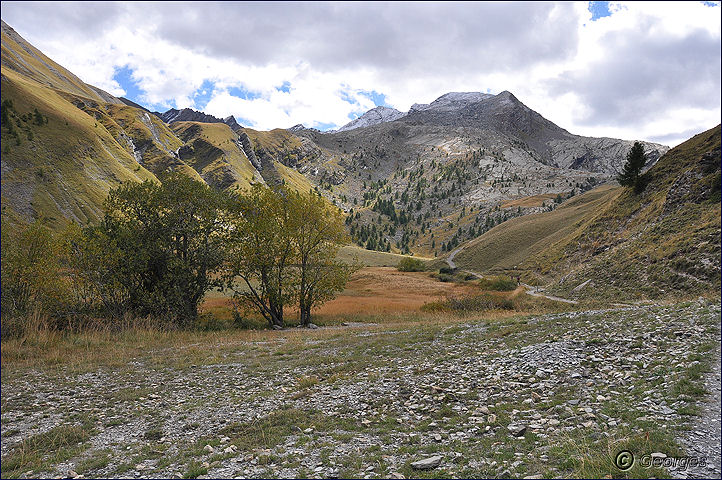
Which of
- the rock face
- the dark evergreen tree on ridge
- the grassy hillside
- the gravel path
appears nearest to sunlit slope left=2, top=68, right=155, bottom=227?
the rock face

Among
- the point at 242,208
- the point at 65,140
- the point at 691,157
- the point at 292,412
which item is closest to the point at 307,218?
the point at 242,208

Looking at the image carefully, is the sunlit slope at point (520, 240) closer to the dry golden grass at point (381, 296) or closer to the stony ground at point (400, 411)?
the dry golden grass at point (381, 296)

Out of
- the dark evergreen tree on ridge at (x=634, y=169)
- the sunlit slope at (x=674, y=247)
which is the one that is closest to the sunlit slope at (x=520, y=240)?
the dark evergreen tree on ridge at (x=634, y=169)

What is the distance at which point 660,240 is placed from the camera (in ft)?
89.8

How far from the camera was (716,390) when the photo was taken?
26.6 feet

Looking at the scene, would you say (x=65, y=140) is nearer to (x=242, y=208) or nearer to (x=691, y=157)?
(x=242, y=208)

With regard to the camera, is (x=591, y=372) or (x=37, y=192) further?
(x=37, y=192)

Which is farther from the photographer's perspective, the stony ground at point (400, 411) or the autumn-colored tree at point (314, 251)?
the autumn-colored tree at point (314, 251)

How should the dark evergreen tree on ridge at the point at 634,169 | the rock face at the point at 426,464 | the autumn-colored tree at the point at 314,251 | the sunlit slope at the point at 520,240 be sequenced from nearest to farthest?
the rock face at the point at 426,464 < the autumn-colored tree at the point at 314,251 < the dark evergreen tree on ridge at the point at 634,169 < the sunlit slope at the point at 520,240

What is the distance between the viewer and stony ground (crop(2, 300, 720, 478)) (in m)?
6.79

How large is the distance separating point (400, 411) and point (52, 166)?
151 metres

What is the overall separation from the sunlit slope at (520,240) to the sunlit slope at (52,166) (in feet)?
376

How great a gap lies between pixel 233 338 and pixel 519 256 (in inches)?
3445

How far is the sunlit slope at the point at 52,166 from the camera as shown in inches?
3863
